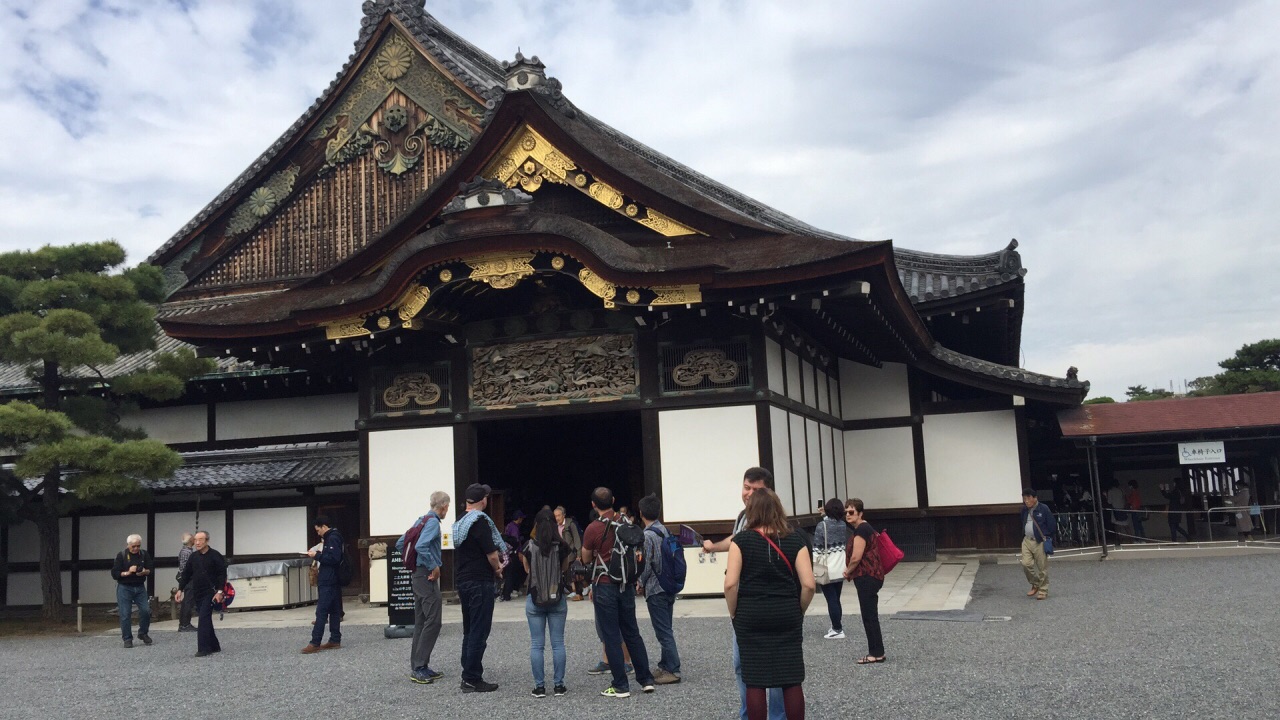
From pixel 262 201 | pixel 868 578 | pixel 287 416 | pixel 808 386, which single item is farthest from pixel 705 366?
pixel 262 201

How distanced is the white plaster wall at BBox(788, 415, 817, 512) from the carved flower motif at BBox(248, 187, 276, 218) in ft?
42.6

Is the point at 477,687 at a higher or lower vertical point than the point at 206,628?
lower

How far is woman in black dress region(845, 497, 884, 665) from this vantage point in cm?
918

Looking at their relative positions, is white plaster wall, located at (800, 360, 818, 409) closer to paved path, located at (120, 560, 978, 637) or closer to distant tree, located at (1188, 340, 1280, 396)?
paved path, located at (120, 560, 978, 637)

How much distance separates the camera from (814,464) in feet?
58.5

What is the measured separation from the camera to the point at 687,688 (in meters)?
8.46

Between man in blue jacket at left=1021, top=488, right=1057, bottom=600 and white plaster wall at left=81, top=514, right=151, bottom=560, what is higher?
white plaster wall at left=81, top=514, right=151, bottom=560

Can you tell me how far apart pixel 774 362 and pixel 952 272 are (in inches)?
251

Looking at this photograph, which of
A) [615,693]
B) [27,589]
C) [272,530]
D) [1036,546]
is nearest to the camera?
[615,693]

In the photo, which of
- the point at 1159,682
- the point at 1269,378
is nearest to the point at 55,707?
the point at 1159,682

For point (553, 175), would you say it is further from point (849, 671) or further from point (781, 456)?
point (849, 671)

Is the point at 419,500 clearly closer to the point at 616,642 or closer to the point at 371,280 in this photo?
the point at 371,280

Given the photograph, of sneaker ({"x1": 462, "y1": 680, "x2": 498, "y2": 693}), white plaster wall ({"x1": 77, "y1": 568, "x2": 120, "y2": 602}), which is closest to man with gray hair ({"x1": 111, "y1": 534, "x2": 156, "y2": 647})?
white plaster wall ({"x1": 77, "y1": 568, "x2": 120, "y2": 602})

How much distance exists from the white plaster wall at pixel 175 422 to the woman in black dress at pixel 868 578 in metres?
15.3
